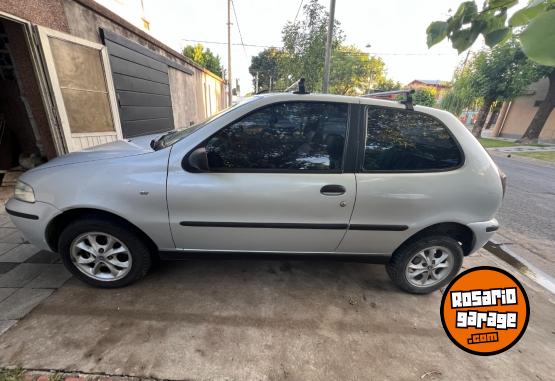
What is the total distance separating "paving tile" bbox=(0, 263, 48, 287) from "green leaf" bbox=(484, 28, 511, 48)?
3619mm

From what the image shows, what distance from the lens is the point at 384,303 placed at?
2.33 metres

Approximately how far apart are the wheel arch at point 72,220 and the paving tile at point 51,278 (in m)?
0.35

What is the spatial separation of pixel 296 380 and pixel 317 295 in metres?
0.81

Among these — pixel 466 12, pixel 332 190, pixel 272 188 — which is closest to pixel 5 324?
pixel 272 188

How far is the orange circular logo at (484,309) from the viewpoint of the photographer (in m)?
1.61

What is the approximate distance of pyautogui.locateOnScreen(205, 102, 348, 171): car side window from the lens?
204 centimetres

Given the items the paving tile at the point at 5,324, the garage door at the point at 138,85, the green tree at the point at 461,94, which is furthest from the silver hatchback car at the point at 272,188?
the green tree at the point at 461,94

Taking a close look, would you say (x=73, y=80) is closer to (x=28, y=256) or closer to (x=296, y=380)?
(x=28, y=256)

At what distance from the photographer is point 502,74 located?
1522cm

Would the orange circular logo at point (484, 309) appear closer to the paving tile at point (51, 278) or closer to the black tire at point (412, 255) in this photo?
the black tire at point (412, 255)

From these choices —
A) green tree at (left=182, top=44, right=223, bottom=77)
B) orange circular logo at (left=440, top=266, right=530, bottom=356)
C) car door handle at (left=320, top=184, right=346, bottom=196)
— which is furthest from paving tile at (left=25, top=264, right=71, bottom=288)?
green tree at (left=182, top=44, right=223, bottom=77)

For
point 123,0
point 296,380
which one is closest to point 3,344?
point 296,380

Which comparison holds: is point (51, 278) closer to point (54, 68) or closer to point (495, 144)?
point (54, 68)

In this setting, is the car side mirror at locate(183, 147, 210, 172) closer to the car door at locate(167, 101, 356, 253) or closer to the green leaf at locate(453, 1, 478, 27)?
the car door at locate(167, 101, 356, 253)
